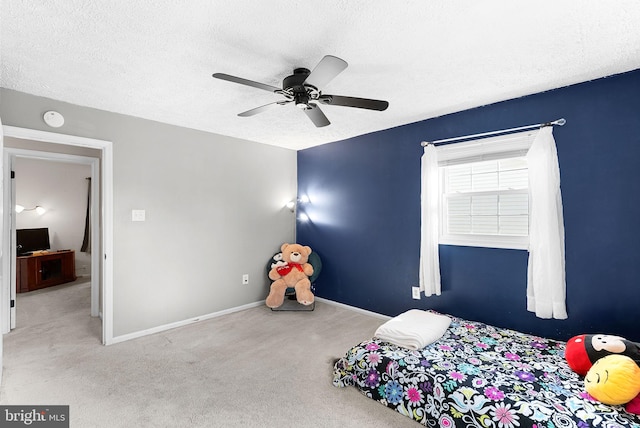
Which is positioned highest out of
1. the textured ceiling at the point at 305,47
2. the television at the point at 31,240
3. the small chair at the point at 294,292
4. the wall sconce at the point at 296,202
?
the textured ceiling at the point at 305,47

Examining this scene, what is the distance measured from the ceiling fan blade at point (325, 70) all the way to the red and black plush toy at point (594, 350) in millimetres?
2293

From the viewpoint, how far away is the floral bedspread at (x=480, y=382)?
1636 mm

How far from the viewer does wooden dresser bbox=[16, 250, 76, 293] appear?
488cm

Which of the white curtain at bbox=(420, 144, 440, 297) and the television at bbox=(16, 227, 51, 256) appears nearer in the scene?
the white curtain at bbox=(420, 144, 440, 297)

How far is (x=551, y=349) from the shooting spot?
7.61 feet

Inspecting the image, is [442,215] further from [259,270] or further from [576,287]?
[259,270]

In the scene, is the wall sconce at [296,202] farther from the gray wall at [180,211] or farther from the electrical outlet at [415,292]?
the electrical outlet at [415,292]

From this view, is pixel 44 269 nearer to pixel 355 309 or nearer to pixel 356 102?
pixel 355 309

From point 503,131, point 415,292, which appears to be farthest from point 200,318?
point 503,131

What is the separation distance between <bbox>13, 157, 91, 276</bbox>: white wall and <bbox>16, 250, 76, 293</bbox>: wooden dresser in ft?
1.44

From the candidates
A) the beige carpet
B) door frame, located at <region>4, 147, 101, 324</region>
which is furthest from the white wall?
the beige carpet

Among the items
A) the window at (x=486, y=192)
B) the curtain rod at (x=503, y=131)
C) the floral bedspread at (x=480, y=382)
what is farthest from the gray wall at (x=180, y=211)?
the window at (x=486, y=192)

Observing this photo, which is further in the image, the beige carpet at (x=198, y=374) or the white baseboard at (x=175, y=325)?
the white baseboard at (x=175, y=325)

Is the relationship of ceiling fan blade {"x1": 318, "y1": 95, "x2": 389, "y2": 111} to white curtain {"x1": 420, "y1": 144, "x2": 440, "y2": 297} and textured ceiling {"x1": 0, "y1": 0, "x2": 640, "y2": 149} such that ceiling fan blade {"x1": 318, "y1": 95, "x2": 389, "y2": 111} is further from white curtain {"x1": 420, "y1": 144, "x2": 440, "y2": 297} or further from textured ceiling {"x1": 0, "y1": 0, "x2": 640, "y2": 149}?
white curtain {"x1": 420, "y1": 144, "x2": 440, "y2": 297}
